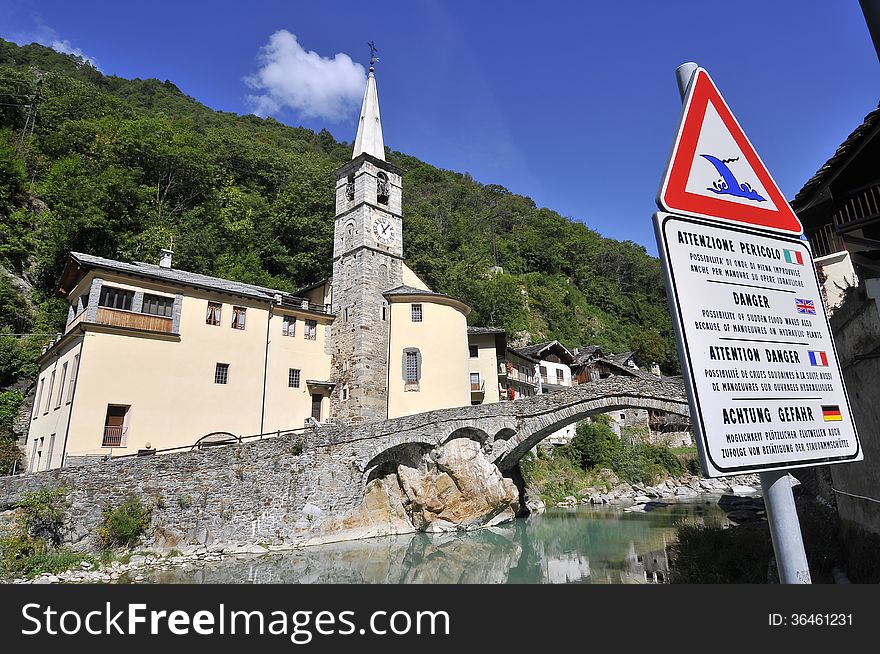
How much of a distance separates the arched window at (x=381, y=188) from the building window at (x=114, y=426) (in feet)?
62.1

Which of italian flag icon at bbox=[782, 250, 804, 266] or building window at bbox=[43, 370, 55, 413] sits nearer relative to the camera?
italian flag icon at bbox=[782, 250, 804, 266]

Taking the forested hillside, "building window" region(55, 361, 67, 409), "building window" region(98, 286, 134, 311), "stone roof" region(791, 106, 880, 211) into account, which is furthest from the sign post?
the forested hillside

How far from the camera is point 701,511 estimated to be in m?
24.5

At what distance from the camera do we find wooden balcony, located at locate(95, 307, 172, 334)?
19897 millimetres

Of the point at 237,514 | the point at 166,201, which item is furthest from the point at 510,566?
the point at 166,201

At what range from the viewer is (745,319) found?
1.83 meters

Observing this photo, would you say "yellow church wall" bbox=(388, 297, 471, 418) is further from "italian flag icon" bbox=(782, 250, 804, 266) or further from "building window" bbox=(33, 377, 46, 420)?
"italian flag icon" bbox=(782, 250, 804, 266)

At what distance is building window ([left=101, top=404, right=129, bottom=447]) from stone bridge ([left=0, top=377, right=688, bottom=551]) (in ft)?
6.49

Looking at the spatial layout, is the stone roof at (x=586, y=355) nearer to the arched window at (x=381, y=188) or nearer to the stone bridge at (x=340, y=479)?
the stone bridge at (x=340, y=479)

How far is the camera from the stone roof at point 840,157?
6969mm

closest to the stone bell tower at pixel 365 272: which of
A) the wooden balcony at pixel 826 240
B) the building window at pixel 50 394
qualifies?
the building window at pixel 50 394

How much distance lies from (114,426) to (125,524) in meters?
5.34

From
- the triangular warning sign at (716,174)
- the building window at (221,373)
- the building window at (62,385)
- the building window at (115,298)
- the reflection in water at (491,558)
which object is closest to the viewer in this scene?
the triangular warning sign at (716,174)

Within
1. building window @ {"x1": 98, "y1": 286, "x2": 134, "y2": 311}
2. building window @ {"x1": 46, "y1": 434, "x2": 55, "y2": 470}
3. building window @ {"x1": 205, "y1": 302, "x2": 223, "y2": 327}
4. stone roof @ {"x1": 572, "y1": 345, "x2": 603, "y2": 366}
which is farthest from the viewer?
stone roof @ {"x1": 572, "y1": 345, "x2": 603, "y2": 366}
